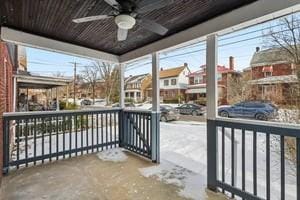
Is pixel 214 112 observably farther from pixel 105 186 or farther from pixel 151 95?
pixel 105 186

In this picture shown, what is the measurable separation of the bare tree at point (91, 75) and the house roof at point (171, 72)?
1996 millimetres

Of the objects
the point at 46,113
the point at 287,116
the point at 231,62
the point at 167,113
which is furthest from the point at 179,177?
the point at 46,113

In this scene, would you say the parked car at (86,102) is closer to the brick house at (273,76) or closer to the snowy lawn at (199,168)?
the snowy lawn at (199,168)

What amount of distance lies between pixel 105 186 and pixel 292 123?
255 centimetres

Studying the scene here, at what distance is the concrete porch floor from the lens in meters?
2.67

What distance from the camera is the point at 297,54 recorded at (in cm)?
220

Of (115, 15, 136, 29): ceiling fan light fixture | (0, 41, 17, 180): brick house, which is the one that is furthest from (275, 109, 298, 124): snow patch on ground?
(0, 41, 17, 180): brick house

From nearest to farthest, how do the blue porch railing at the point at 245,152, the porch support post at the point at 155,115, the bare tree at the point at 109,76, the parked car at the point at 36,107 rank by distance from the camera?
the blue porch railing at the point at 245,152 < the porch support post at the point at 155,115 < the bare tree at the point at 109,76 < the parked car at the point at 36,107

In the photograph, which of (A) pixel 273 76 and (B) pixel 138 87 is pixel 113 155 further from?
(A) pixel 273 76

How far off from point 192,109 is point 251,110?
43.5 inches

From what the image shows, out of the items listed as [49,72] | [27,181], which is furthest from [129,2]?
[49,72]

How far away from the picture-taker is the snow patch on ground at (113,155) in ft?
13.6

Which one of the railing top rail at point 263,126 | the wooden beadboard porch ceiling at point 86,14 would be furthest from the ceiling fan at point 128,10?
the railing top rail at point 263,126

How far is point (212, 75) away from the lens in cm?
290
